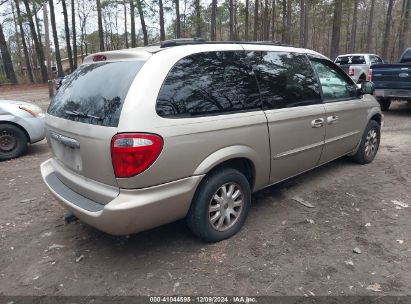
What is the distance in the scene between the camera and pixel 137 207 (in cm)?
262

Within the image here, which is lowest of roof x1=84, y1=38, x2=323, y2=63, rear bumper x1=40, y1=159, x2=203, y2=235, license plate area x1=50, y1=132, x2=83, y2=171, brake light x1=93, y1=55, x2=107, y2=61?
rear bumper x1=40, y1=159, x2=203, y2=235

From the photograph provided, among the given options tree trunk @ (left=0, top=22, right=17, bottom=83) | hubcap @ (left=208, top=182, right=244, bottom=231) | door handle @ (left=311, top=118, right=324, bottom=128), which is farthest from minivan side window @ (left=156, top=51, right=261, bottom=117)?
tree trunk @ (left=0, top=22, right=17, bottom=83)

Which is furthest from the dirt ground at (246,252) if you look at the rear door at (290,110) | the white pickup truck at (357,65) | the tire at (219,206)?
the white pickup truck at (357,65)

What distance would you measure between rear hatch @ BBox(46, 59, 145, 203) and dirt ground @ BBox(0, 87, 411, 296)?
685 mm

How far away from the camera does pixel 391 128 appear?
27.3 ft

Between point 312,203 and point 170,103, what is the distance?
7.61 feet

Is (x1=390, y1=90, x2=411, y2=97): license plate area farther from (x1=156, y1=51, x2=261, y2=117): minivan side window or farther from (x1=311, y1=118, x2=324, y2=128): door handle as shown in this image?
(x1=156, y1=51, x2=261, y2=117): minivan side window

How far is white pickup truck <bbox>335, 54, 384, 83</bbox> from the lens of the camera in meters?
15.0

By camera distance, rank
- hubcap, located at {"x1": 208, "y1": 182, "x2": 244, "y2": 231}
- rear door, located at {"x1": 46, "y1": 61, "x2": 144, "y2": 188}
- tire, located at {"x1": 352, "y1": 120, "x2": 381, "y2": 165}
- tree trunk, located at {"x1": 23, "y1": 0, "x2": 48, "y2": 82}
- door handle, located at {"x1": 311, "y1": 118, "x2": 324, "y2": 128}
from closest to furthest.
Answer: rear door, located at {"x1": 46, "y1": 61, "x2": 144, "y2": 188}, hubcap, located at {"x1": 208, "y1": 182, "x2": 244, "y2": 231}, door handle, located at {"x1": 311, "y1": 118, "x2": 324, "y2": 128}, tire, located at {"x1": 352, "y1": 120, "x2": 381, "y2": 165}, tree trunk, located at {"x1": 23, "y1": 0, "x2": 48, "y2": 82}

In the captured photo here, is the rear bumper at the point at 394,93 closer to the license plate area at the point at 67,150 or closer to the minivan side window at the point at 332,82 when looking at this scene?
the minivan side window at the point at 332,82

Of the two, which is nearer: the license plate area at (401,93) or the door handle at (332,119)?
the door handle at (332,119)

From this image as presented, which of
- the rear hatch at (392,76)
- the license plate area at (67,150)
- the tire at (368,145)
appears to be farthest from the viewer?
the rear hatch at (392,76)

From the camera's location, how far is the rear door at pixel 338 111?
4.34 metres

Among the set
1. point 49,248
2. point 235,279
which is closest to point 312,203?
point 235,279
